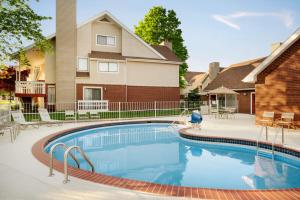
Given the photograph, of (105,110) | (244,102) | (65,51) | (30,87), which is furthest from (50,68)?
(244,102)

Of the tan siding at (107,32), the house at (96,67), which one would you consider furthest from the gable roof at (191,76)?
the tan siding at (107,32)

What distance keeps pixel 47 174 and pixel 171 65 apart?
25.2 m

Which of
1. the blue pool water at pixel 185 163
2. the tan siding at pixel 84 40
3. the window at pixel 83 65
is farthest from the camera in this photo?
the window at pixel 83 65

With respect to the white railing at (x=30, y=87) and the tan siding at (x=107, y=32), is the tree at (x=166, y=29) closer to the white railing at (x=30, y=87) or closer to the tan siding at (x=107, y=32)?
the tan siding at (x=107, y=32)

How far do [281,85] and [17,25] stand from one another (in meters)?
16.2

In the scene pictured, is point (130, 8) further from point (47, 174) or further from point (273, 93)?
point (47, 174)

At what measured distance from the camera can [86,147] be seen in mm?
11867

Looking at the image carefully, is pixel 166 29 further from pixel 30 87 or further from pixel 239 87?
pixel 30 87

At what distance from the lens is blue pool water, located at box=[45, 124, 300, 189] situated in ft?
24.0

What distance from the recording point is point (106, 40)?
26.9 metres

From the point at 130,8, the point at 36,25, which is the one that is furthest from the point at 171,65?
the point at 36,25

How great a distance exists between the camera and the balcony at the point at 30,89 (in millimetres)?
21938

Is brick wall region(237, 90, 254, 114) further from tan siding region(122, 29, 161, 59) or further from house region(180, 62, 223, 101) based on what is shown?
tan siding region(122, 29, 161, 59)

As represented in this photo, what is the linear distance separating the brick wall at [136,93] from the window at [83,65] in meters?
1.74
